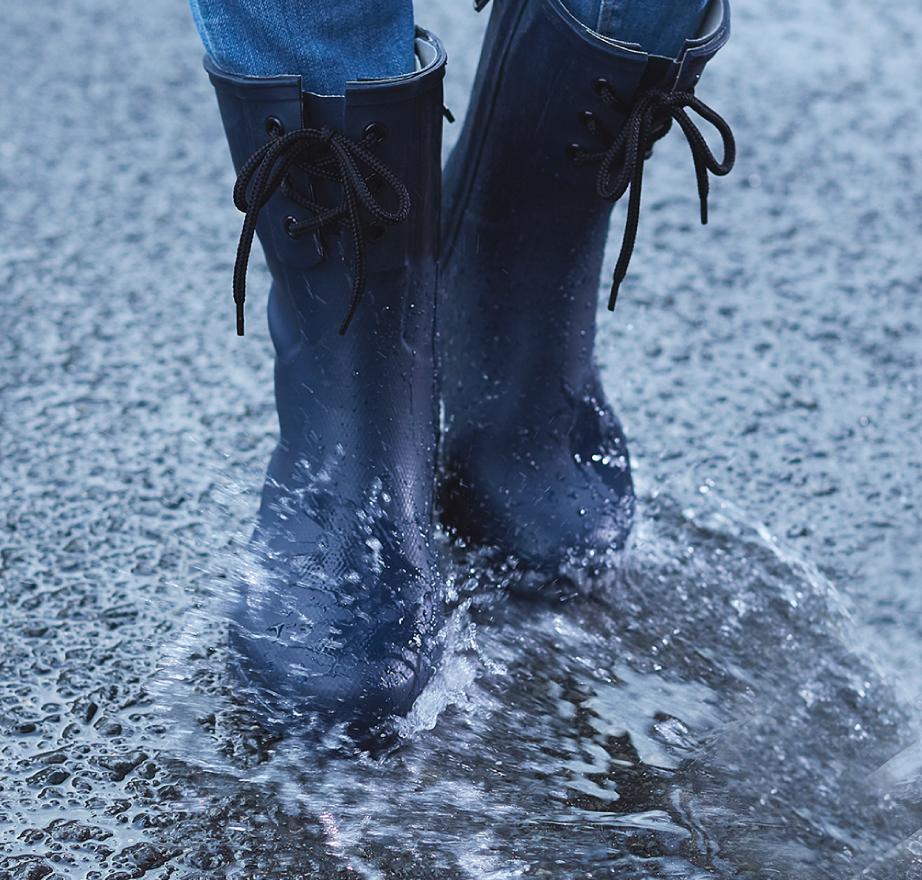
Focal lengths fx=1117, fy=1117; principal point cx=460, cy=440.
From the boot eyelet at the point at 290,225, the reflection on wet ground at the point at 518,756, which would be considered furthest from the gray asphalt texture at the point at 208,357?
the boot eyelet at the point at 290,225

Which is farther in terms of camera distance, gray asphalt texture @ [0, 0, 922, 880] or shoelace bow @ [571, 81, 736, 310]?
gray asphalt texture @ [0, 0, 922, 880]

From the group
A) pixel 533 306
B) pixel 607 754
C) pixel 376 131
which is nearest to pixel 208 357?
pixel 533 306

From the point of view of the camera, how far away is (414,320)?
0.99 m

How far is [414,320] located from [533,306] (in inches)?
6.6

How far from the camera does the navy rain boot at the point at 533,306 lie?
101 centimetres

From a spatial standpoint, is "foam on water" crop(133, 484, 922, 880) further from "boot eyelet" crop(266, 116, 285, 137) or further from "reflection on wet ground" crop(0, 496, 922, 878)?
"boot eyelet" crop(266, 116, 285, 137)

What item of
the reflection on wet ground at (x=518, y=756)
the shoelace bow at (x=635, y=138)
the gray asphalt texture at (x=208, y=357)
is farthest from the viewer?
the gray asphalt texture at (x=208, y=357)

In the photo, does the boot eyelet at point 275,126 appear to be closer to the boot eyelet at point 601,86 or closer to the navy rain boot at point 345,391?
the navy rain boot at point 345,391

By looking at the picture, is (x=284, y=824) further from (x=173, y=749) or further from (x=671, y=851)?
(x=671, y=851)

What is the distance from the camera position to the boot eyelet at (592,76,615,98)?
959mm

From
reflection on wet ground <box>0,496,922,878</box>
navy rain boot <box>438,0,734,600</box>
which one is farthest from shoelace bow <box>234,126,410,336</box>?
reflection on wet ground <box>0,496,922,878</box>

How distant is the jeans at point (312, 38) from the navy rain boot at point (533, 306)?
0.14 m

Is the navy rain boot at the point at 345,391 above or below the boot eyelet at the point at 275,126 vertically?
below

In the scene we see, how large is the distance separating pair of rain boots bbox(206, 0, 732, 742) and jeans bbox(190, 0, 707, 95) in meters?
0.03
